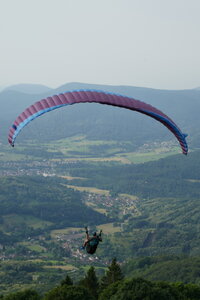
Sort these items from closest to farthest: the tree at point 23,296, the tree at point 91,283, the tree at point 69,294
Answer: the tree at point 69,294 < the tree at point 23,296 < the tree at point 91,283

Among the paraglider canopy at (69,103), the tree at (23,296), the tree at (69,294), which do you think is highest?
the paraglider canopy at (69,103)

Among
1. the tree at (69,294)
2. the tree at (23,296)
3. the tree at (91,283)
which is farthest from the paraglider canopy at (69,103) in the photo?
the tree at (91,283)

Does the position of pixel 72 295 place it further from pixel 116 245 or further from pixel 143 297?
pixel 116 245

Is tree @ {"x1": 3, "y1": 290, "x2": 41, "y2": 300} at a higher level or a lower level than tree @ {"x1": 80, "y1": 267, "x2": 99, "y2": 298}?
lower

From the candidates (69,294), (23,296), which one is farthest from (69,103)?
(23,296)

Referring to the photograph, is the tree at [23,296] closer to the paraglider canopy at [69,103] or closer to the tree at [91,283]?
the tree at [91,283]

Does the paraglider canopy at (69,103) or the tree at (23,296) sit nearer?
the paraglider canopy at (69,103)

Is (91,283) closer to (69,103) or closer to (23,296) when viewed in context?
(23,296)

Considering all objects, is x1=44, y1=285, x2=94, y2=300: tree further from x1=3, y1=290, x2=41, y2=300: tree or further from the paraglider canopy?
the paraglider canopy

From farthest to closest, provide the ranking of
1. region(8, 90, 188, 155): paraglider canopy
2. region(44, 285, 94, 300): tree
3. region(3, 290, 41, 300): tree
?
region(3, 290, 41, 300): tree < region(44, 285, 94, 300): tree < region(8, 90, 188, 155): paraglider canopy

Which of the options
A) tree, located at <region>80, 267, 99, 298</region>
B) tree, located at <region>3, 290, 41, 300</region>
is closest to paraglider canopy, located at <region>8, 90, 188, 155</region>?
tree, located at <region>3, 290, 41, 300</region>

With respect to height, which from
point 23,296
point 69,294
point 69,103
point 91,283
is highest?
point 69,103
